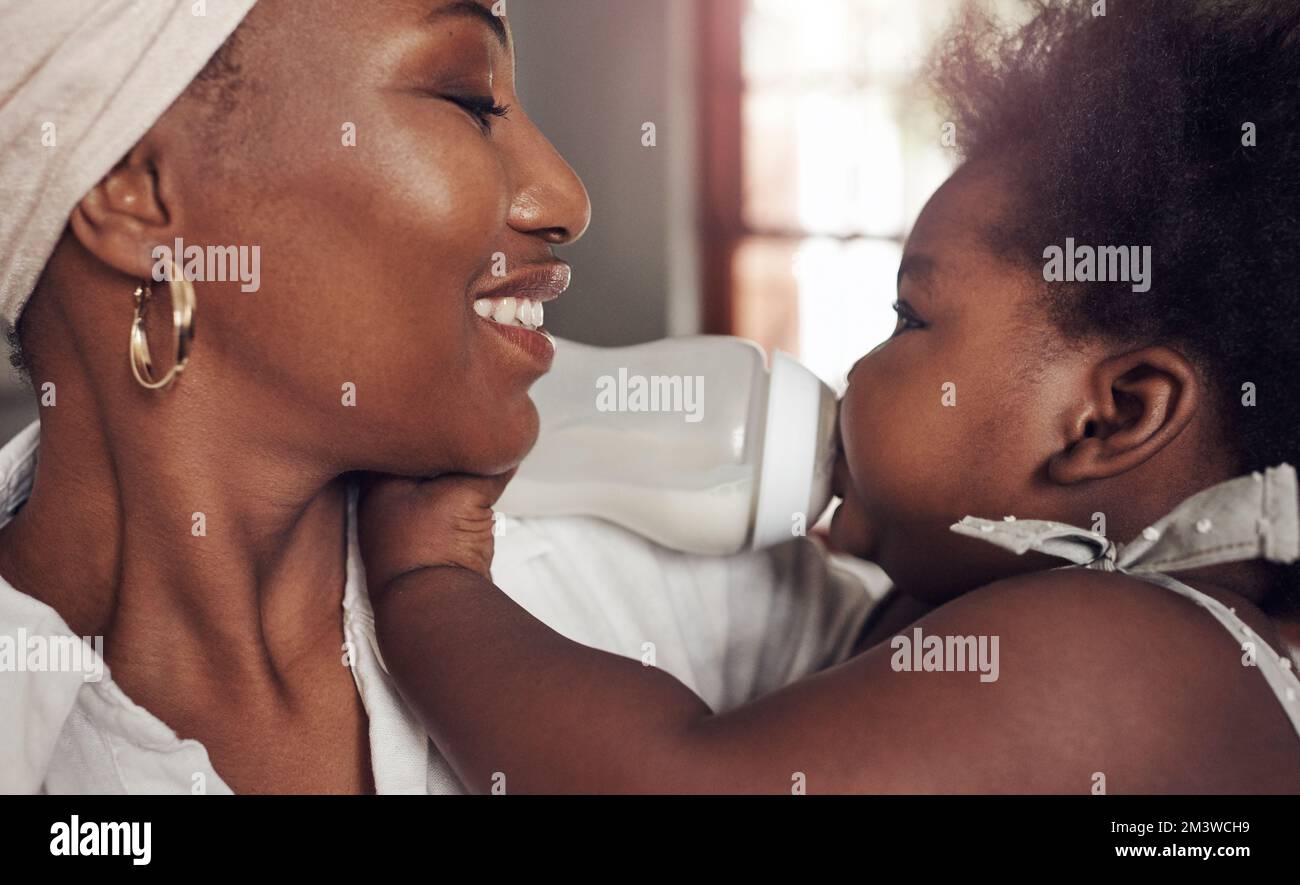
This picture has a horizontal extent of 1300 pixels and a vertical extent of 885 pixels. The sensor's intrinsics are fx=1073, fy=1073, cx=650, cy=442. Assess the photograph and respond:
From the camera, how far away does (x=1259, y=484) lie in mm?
698

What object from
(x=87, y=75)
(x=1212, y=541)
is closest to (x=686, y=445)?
(x=1212, y=541)

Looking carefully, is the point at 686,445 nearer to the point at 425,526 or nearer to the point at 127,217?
the point at 425,526

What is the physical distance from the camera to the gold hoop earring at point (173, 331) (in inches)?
28.2

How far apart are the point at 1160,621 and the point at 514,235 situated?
51 centimetres

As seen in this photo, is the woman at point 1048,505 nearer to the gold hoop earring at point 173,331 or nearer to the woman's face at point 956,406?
the woman's face at point 956,406

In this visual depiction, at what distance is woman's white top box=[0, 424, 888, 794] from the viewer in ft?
2.32

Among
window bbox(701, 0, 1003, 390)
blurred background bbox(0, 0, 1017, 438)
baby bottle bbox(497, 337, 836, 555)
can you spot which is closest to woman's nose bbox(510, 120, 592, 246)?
baby bottle bbox(497, 337, 836, 555)

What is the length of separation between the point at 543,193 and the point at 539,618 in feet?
1.14

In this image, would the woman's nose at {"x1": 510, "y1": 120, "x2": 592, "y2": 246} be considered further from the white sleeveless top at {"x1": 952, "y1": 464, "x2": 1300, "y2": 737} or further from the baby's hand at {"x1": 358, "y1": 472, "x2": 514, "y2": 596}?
the white sleeveless top at {"x1": 952, "y1": 464, "x2": 1300, "y2": 737}

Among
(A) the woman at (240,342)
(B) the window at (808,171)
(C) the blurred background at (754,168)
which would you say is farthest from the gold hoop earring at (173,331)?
(B) the window at (808,171)

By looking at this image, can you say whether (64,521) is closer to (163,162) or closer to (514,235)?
(163,162)

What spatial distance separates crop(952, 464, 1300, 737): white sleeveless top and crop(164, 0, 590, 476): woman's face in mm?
388

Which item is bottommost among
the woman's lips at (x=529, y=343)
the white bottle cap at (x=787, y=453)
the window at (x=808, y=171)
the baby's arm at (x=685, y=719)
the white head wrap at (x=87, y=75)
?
the baby's arm at (x=685, y=719)
